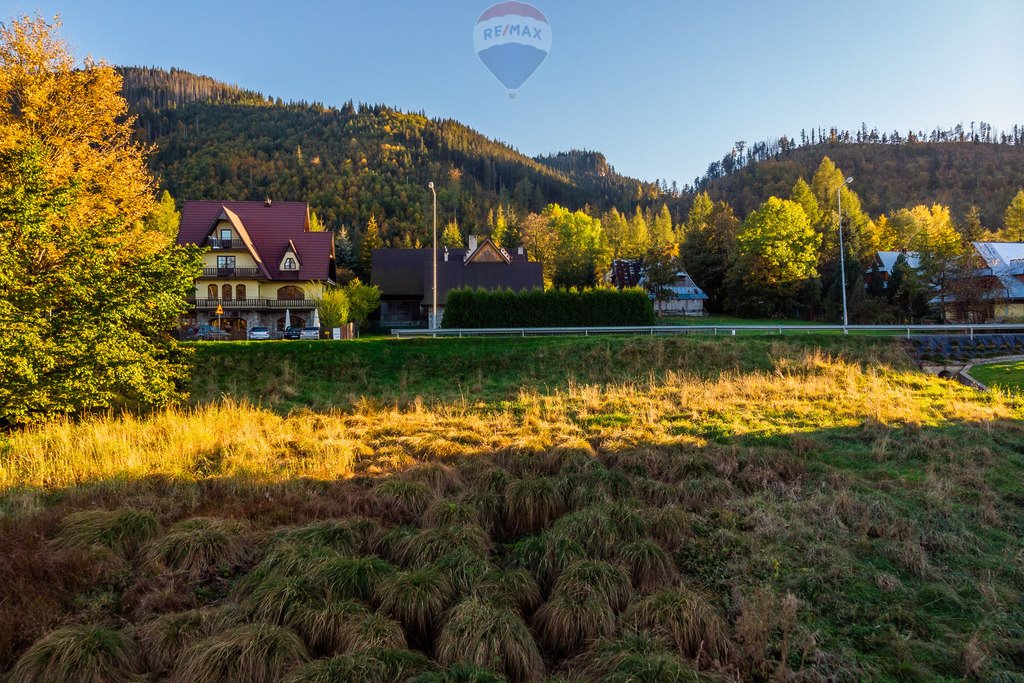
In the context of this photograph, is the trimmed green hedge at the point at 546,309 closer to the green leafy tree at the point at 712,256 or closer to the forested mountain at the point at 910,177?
the green leafy tree at the point at 712,256

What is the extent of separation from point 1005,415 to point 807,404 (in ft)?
16.3

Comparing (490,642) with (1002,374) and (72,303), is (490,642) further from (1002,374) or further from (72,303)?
(1002,374)

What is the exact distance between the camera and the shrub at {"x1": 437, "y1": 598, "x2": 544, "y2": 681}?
15.9 feet

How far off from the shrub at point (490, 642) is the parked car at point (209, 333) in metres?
39.1

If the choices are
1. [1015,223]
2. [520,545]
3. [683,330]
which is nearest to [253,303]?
[683,330]

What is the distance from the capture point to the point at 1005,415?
14.4m

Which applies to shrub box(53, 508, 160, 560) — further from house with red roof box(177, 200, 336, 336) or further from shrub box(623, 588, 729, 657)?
house with red roof box(177, 200, 336, 336)

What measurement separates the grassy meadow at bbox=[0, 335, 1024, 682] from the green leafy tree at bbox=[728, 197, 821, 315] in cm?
3722

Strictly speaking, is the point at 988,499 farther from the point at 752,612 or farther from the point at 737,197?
the point at 737,197

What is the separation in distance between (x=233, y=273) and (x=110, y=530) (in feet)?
139

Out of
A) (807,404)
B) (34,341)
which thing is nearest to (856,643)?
(807,404)

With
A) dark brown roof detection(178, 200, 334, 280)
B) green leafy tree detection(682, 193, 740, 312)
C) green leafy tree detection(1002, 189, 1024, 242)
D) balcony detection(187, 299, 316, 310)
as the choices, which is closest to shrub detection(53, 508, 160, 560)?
balcony detection(187, 299, 316, 310)

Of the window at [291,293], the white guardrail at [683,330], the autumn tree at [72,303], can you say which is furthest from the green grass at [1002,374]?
the window at [291,293]

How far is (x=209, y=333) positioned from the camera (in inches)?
1554
